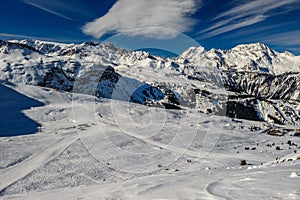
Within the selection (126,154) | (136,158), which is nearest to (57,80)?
(126,154)

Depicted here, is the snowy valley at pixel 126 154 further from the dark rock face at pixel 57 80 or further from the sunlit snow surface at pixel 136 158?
the dark rock face at pixel 57 80

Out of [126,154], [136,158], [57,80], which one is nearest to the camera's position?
[136,158]

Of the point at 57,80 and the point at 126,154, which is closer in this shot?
the point at 126,154

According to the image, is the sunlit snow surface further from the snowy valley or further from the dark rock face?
the dark rock face

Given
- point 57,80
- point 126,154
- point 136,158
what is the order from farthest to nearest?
point 57,80 < point 126,154 < point 136,158

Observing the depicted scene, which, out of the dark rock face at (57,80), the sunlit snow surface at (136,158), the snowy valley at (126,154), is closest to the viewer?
the sunlit snow surface at (136,158)

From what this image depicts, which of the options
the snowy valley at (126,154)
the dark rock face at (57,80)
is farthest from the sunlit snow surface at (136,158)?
the dark rock face at (57,80)

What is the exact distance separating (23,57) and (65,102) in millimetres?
125931

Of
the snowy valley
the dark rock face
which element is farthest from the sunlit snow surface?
the dark rock face

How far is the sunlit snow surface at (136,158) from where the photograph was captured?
428 inches

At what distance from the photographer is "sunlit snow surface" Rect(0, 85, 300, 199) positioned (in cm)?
1086

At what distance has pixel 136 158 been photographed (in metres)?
30.1

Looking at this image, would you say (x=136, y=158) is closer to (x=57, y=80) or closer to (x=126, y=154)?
(x=126, y=154)

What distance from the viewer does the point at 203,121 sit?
60.5 m
